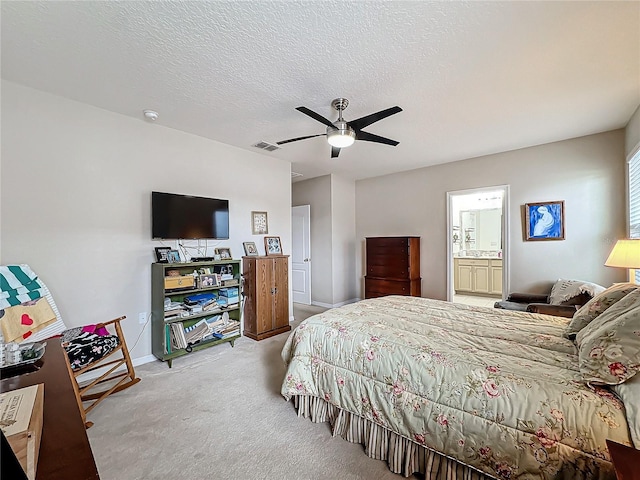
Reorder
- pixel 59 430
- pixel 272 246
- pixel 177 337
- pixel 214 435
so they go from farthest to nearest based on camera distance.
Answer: pixel 272 246
pixel 177 337
pixel 214 435
pixel 59 430

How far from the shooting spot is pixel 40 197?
2.47m

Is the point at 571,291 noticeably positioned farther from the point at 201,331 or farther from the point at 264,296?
the point at 201,331

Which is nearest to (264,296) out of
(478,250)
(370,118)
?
(370,118)

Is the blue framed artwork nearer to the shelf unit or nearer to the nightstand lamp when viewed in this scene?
the nightstand lamp

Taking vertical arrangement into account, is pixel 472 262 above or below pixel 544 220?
below


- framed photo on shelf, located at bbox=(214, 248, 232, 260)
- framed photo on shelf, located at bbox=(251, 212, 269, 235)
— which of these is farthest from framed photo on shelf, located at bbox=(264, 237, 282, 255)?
framed photo on shelf, located at bbox=(214, 248, 232, 260)

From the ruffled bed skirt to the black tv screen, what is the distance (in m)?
2.25

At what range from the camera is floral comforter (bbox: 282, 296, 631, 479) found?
1112mm

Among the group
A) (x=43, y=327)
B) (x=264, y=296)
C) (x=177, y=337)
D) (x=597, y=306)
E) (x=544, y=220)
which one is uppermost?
(x=544, y=220)

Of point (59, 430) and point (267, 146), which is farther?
point (267, 146)

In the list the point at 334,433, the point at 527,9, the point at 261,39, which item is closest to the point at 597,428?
the point at 334,433

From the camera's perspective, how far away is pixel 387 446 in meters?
1.66

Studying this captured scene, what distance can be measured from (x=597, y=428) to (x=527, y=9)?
6.93 ft

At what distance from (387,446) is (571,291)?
2866mm
